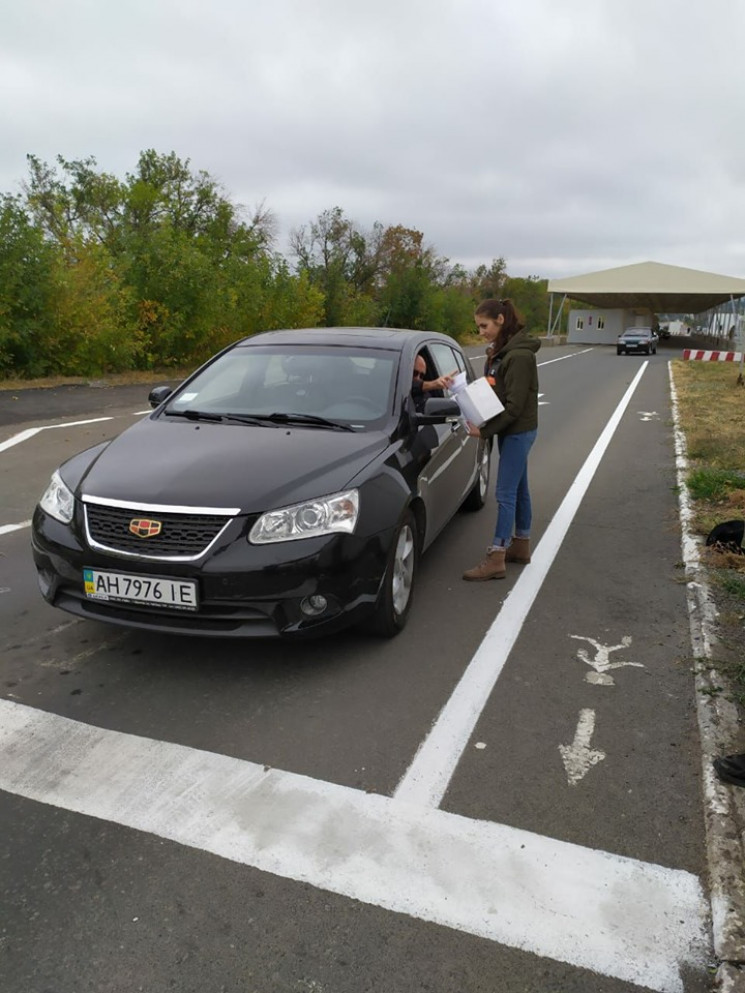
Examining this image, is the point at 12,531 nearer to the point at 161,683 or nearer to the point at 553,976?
the point at 161,683

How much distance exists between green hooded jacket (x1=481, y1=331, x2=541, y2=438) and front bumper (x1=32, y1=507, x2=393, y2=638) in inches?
66.0

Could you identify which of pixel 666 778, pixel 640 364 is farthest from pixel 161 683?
pixel 640 364

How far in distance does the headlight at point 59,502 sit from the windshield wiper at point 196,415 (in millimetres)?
895

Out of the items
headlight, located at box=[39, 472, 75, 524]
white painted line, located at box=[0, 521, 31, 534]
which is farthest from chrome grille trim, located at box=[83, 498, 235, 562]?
white painted line, located at box=[0, 521, 31, 534]

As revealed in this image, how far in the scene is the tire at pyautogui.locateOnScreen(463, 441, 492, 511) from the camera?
679 cm

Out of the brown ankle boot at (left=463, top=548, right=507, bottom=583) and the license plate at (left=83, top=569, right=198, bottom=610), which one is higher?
the license plate at (left=83, top=569, right=198, bottom=610)

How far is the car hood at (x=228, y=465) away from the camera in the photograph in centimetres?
359

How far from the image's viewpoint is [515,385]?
4984 mm

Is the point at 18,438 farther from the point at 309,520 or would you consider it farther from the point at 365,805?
the point at 365,805

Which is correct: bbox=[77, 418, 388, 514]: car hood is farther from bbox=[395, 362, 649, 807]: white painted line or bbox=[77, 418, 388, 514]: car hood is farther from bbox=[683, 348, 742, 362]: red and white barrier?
bbox=[683, 348, 742, 362]: red and white barrier

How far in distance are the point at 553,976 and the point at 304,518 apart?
6.77 feet

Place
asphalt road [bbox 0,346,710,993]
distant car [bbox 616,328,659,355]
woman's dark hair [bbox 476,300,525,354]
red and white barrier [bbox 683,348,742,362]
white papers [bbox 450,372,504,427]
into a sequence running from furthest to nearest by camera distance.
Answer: distant car [bbox 616,328,659,355]
red and white barrier [bbox 683,348,742,362]
woman's dark hair [bbox 476,300,525,354]
white papers [bbox 450,372,504,427]
asphalt road [bbox 0,346,710,993]

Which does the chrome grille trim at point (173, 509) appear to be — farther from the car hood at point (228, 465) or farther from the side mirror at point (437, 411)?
the side mirror at point (437, 411)

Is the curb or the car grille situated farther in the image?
the car grille
